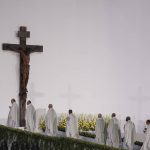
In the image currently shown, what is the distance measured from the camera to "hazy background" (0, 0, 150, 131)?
1669cm

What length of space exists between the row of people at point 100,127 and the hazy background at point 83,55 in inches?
51.6

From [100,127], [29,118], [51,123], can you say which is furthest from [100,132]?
[29,118]

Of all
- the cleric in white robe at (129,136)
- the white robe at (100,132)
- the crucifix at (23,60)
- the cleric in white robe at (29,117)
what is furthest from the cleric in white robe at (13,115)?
the cleric in white robe at (129,136)

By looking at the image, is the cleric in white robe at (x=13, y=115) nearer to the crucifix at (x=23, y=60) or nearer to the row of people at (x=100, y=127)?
the row of people at (x=100, y=127)

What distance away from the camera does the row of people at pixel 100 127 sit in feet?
41.6

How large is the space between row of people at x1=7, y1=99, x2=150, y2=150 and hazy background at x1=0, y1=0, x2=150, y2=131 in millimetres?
1312

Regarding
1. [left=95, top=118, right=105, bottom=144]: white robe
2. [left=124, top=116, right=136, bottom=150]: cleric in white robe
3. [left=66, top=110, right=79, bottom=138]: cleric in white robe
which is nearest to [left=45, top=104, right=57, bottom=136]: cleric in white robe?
[left=66, top=110, right=79, bottom=138]: cleric in white robe

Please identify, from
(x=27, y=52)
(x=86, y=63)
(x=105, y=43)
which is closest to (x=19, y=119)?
(x=27, y=52)

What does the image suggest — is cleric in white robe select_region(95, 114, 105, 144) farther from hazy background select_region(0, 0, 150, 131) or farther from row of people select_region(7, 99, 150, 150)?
hazy background select_region(0, 0, 150, 131)

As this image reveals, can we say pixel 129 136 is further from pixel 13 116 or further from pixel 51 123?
pixel 13 116

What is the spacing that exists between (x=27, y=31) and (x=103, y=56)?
327 centimetres

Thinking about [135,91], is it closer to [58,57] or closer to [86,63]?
[86,63]

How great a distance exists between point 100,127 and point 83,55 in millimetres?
5100

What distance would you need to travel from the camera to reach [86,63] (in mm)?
18016
